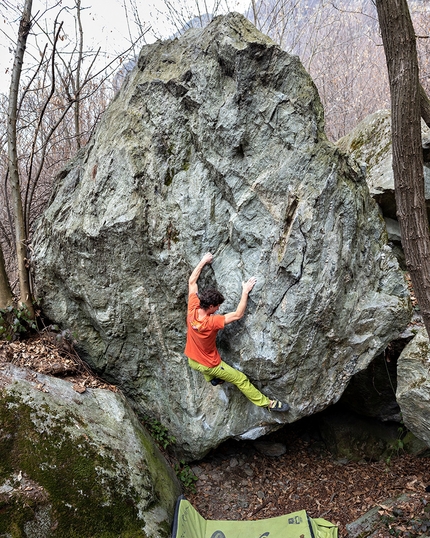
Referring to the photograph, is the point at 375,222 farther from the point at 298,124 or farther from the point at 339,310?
the point at 298,124

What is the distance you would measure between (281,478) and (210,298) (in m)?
3.24

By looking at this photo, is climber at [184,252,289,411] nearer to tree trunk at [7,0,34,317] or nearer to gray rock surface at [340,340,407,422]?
gray rock surface at [340,340,407,422]

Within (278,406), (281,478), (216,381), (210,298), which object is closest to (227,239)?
(210,298)

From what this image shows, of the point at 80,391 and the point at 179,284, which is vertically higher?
the point at 179,284

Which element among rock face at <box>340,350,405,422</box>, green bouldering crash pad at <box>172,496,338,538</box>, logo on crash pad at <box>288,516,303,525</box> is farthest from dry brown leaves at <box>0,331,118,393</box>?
rock face at <box>340,350,405,422</box>

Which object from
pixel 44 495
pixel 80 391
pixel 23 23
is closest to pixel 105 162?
pixel 23 23

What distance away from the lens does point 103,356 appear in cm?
616

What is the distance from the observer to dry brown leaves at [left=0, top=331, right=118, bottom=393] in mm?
5367

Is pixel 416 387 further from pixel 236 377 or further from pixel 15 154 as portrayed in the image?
pixel 15 154

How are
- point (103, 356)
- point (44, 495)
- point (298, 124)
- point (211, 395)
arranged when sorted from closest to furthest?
point (44, 495) < point (298, 124) < point (211, 395) < point (103, 356)

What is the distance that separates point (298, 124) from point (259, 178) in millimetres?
814

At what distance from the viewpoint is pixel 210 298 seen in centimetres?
504

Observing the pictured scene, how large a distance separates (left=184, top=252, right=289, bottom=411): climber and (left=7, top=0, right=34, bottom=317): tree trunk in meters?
2.72

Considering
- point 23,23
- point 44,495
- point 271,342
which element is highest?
point 23,23
